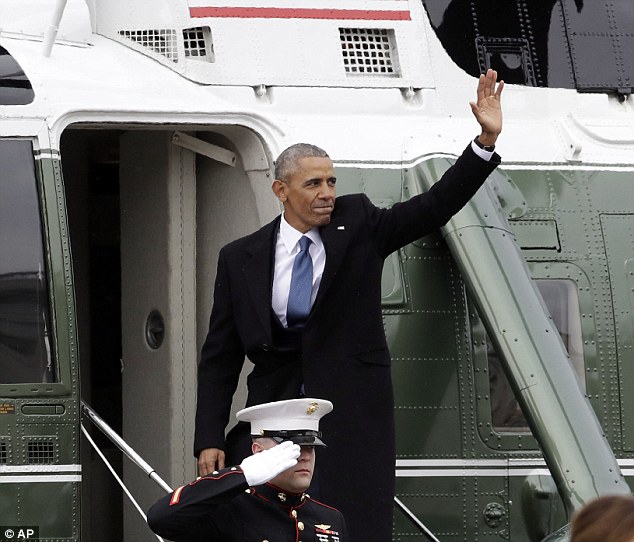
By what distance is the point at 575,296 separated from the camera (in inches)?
278

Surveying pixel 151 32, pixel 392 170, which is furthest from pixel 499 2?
pixel 151 32

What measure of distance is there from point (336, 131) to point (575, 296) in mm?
1370

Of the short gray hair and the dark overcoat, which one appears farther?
the short gray hair

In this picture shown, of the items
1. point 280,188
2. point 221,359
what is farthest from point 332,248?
point 221,359

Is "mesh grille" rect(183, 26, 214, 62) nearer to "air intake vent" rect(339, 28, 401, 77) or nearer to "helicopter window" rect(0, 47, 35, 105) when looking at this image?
"air intake vent" rect(339, 28, 401, 77)

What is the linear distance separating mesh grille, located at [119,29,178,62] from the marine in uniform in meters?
2.66

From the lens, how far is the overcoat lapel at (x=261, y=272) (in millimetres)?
5941

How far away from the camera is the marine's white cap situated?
190 inches

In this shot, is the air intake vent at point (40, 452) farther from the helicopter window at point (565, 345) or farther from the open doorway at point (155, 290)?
the helicopter window at point (565, 345)

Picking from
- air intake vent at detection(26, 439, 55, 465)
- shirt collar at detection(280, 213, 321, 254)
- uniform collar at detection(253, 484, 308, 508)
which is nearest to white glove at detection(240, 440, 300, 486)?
uniform collar at detection(253, 484, 308, 508)

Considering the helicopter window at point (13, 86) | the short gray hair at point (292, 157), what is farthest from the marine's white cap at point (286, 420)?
the helicopter window at point (13, 86)

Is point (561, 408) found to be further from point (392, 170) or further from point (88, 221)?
point (88, 221)

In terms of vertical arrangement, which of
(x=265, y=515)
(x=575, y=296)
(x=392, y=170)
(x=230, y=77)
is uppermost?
(x=230, y=77)

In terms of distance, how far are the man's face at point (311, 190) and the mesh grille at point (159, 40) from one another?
1.36 meters
